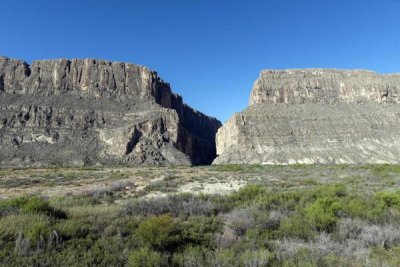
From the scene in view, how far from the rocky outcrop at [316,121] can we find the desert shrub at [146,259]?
80.8 meters

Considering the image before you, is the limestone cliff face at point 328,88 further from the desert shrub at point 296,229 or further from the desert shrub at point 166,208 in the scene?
the desert shrub at point 296,229

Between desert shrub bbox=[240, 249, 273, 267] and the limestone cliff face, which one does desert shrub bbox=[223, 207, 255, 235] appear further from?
the limestone cliff face

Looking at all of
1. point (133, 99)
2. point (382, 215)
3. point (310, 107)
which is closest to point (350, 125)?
point (310, 107)

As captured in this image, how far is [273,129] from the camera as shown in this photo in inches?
3851

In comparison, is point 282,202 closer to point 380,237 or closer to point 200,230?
point 380,237

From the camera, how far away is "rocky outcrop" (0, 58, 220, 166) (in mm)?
81688

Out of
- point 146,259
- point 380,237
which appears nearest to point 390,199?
point 380,237

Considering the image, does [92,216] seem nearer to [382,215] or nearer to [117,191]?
[382,215]

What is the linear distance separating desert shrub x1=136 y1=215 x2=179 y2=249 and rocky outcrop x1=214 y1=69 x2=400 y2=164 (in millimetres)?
79479

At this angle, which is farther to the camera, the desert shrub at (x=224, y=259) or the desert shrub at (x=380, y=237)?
the desert shrub at (x=380, y=237)

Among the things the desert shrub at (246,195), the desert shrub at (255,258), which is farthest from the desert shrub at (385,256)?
the desert shrub at (246,195)

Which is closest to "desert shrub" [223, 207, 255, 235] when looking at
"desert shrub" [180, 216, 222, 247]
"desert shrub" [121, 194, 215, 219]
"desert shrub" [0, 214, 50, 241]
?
"desert shrub" [180, 216, 222, 247]

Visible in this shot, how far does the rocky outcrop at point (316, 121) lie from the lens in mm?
87625

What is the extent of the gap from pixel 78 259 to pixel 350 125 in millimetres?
101027
